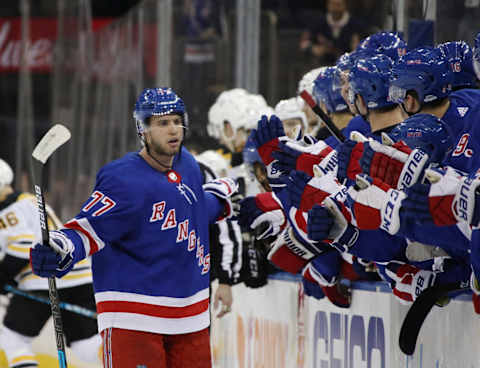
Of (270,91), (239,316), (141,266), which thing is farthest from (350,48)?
(141,266)

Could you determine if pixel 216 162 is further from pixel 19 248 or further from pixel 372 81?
pixel 372 81

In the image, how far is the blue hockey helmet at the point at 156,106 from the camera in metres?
3.65

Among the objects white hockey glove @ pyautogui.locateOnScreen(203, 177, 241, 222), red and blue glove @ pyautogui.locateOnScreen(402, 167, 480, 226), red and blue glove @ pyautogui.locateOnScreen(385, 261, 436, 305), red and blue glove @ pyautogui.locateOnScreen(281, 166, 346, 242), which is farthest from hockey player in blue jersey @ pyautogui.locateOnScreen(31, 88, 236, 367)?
red and blue glove @ pyautogui.locateOnScreen(402, 167, 480, 226)

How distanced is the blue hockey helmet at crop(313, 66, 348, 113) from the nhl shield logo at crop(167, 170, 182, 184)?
31.1 inches

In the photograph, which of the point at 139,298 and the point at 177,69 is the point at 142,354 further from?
the point at 177,69

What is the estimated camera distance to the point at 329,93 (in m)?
4.12

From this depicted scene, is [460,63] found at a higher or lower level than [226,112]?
higher

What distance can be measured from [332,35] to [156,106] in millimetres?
3370

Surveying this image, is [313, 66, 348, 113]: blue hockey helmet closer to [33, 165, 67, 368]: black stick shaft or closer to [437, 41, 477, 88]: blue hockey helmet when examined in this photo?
[437, 41, 477, 88]: blue hockey helmet

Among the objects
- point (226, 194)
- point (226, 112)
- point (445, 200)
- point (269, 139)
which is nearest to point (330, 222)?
point (445, 200)

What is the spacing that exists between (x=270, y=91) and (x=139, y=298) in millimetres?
3585

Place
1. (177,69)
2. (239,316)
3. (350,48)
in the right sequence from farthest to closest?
(177,69) → (350,48) → (239,316)

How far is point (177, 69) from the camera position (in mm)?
8023

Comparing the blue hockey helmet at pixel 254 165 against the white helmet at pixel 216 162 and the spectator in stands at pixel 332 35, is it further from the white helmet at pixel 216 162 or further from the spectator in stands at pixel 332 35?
the spectator in stands at pixel 332 35
